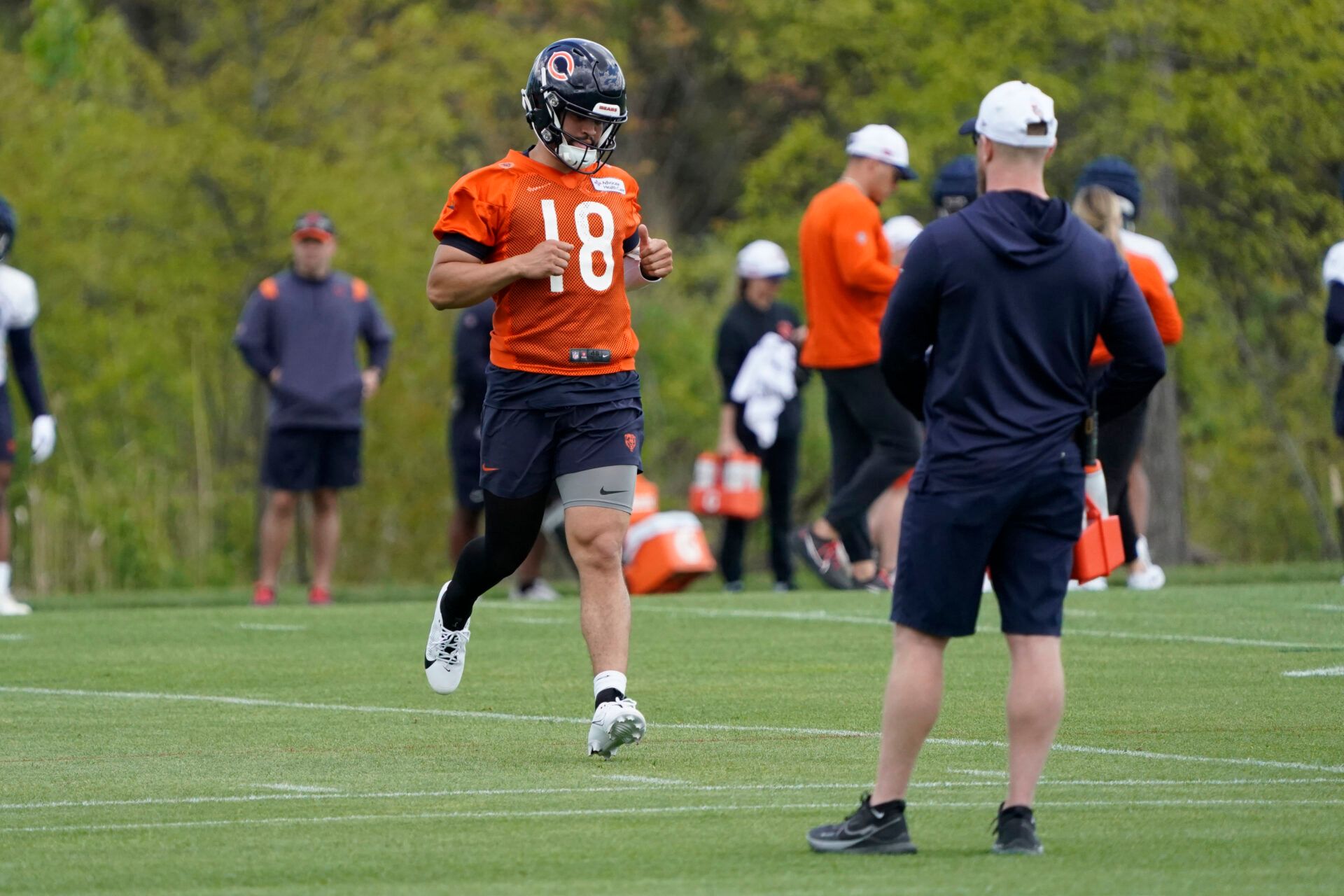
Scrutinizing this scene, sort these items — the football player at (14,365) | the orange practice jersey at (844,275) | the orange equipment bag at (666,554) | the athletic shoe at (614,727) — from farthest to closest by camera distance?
1. the orange equipment bag at (666,554)
2. the football player at (14,365)
3. the orange practice jersey at (844,275)
4. the athletic shoe at (614,727)

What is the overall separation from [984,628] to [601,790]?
5.06m

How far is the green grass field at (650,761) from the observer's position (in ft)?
18.3

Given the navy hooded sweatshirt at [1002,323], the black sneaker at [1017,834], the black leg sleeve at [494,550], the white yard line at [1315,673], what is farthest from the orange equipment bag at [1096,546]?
the white yard line at [1315,673]

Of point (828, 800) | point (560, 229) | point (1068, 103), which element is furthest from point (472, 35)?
point (828, 800)

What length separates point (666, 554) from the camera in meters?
15.5

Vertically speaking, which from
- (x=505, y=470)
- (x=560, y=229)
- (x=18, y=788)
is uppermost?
(x=560, y=229)

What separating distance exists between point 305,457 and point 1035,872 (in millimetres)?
10008

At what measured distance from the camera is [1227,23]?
20.0 m

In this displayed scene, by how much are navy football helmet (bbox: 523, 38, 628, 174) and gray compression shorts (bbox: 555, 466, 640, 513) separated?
41.0 inches

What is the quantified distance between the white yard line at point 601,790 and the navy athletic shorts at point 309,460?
8.03 metres

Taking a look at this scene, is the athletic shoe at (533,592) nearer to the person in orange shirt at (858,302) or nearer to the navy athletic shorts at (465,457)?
the navy athletic shorts at (465,457)

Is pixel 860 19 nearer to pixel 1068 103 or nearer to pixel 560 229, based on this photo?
pixel 1068 103

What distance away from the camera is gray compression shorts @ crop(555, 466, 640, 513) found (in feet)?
25.7

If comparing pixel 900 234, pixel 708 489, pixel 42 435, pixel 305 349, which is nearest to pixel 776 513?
pixel 708 489
